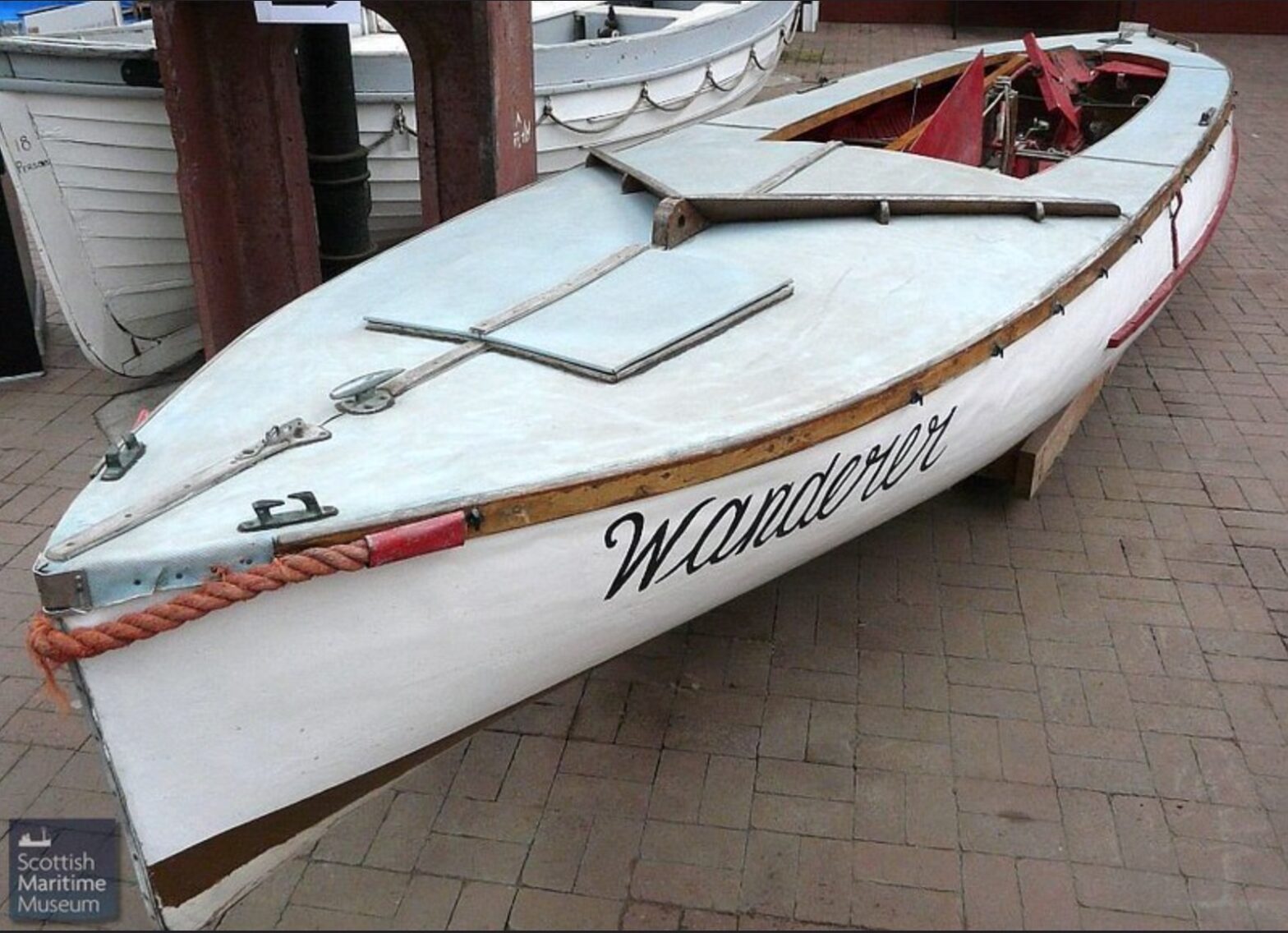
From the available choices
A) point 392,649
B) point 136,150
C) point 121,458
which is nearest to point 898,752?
point 392,649

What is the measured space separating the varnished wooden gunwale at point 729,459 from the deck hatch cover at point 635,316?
1.14 ft

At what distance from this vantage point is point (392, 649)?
2.26 m

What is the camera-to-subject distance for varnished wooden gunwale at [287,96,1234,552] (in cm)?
223

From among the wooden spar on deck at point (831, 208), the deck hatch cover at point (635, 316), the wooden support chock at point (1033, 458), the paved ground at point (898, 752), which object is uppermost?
the wooden spar on deck at point (831, 208)

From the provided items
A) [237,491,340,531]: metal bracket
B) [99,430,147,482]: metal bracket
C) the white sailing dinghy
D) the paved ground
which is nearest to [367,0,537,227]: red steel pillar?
the white sailing dinghy

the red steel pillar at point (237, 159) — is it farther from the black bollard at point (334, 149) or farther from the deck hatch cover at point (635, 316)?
the deck hatch cover at point (635, 316)

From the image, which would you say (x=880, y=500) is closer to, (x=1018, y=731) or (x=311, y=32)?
(x=1018, y=731)

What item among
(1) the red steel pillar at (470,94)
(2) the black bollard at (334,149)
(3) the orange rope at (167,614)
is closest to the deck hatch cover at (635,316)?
(3) the orange rope at (167,614)

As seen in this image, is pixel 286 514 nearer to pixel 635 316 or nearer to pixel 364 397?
pixel 364 397

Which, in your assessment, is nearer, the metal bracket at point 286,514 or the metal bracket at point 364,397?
the metal bracket at point 286,514

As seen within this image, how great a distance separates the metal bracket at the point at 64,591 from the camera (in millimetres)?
1979

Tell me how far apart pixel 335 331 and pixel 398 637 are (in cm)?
104

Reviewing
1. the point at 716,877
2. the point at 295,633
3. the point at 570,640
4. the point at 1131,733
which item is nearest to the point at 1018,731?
the point at 1131,733

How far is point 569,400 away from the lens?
2.57m
